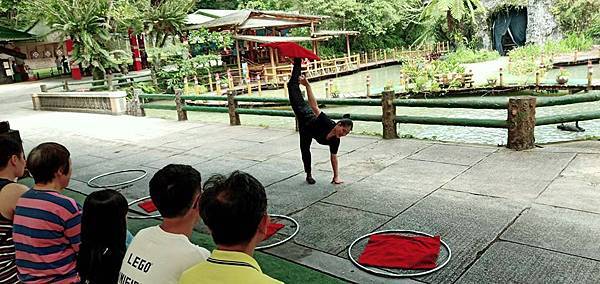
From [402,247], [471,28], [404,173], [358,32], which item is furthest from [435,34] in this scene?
[402,247]

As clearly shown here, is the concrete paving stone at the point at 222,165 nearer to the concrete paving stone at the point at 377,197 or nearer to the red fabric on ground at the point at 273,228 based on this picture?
the concrete paving stone at the point at 377,197

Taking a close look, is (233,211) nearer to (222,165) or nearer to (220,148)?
(222,165)

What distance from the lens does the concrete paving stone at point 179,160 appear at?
7156 millimetres

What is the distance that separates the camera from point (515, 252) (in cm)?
355

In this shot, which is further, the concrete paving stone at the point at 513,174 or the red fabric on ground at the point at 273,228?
the concrete paving stone at the point at 513,174

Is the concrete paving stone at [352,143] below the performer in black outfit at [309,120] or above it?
below

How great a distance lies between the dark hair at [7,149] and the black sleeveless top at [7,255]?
12 cm

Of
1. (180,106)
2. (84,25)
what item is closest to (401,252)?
(180,106)

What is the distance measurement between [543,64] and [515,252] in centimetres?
2067

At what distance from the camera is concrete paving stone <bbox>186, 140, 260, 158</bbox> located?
25.0 feet

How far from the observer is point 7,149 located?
2.87 metres

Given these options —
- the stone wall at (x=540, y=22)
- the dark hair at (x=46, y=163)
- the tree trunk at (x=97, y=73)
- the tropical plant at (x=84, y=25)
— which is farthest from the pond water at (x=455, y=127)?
the stone wall at (x=540, y=22)

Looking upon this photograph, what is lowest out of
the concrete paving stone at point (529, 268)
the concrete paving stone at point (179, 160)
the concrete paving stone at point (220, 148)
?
the concrete paving stone at point (529, 268)

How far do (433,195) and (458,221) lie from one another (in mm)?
712
